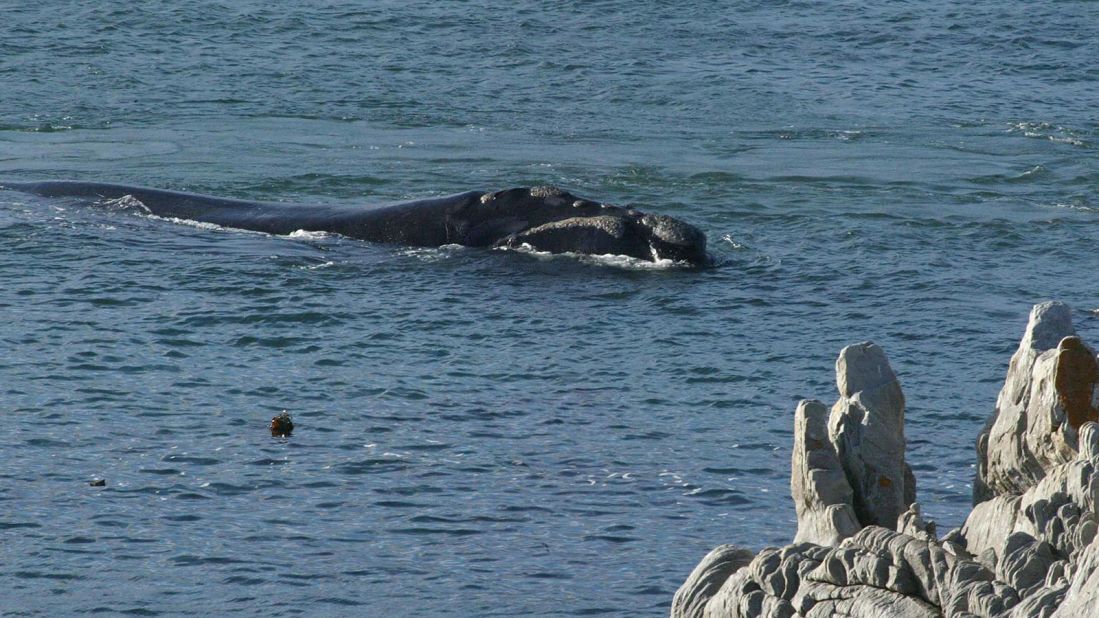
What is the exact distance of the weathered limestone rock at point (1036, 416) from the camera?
7.70 metres

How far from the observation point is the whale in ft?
62.6

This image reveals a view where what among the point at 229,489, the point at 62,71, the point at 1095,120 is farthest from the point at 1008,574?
the point at 62,71

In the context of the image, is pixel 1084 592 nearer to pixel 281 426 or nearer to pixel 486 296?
pixel 281 426

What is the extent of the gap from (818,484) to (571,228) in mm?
10946

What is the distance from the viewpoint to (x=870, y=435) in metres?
8.75

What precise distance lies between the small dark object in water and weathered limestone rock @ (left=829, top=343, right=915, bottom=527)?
543 cm

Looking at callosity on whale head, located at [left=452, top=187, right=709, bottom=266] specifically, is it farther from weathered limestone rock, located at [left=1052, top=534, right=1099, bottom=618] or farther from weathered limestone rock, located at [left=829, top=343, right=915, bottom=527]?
weathered limestone rock, located at [left=1052, top=534, right=1099, bottom=618]

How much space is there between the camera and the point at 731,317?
55.4 ft

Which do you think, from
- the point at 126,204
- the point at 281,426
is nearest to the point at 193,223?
the point at 126,204

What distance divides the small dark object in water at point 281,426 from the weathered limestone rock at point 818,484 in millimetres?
5280

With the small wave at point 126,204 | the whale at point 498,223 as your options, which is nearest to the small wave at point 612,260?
the whale at point 498,223

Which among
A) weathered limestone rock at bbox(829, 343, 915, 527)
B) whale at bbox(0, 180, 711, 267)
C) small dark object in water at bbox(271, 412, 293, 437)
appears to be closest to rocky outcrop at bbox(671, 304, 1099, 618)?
weathered limestone rock at bbox(829, 343, 915, 527)

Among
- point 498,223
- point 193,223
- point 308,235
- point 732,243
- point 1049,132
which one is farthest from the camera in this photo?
point 1049,132

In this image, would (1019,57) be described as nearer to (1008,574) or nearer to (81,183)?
(81,183)
